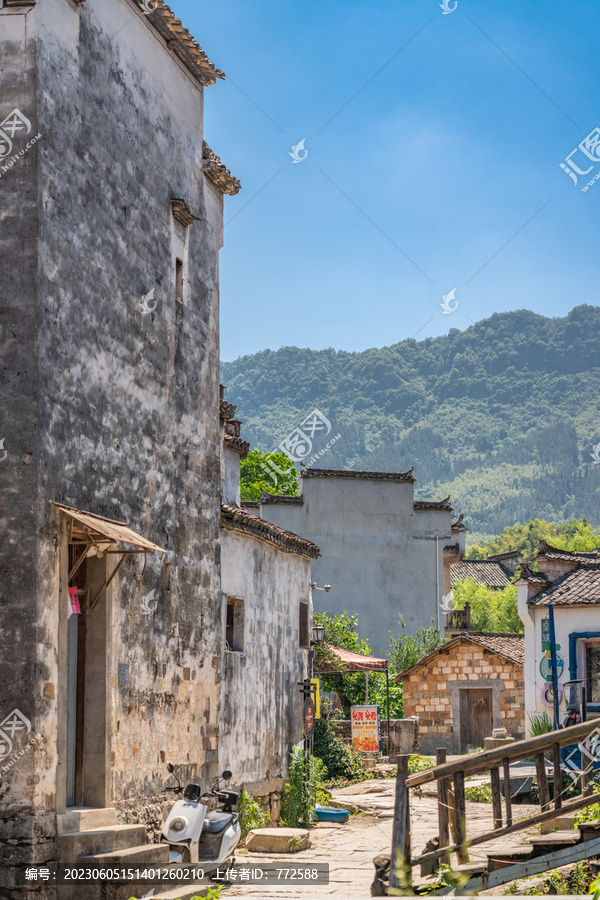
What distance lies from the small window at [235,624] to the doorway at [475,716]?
56.4 ft

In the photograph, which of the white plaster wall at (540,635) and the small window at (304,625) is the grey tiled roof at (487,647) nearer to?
the white plaster wall at (540,635)

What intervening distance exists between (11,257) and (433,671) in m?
25.4

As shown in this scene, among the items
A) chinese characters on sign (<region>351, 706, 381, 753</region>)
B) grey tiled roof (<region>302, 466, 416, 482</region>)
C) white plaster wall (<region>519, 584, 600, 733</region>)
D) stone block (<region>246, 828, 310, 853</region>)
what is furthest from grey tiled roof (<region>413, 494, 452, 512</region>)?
stone block (<region>246, 828, 310, 853</region>)

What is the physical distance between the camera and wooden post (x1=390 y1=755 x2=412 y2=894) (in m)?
10.1

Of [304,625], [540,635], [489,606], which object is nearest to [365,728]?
[540,635]

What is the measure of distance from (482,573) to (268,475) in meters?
20.9

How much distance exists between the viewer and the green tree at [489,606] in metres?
58.2

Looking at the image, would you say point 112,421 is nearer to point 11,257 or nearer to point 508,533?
point 11,257

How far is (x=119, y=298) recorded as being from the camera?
12.1 m

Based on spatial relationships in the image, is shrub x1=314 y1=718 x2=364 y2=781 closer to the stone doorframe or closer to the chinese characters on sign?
the chinese characters on sign

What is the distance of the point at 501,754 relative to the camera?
406 inches

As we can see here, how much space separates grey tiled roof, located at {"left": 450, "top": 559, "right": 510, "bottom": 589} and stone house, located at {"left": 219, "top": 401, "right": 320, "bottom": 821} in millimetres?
46428

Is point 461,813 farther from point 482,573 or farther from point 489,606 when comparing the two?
point 482,573

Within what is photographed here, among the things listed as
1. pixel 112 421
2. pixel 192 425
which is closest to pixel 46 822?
pixel 112 421
